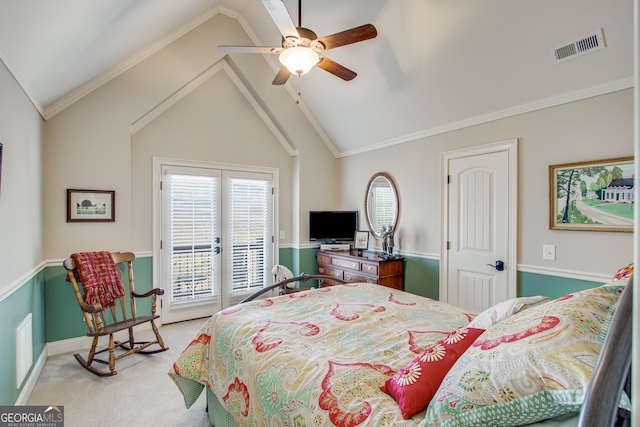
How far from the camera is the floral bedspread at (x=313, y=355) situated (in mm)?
1168

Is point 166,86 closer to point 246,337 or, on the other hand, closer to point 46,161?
point 46,161

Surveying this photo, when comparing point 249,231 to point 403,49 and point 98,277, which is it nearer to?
point 98,277

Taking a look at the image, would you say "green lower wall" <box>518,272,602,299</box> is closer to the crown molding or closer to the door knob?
the door knob

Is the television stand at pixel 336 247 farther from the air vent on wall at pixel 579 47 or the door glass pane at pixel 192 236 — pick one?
the air vent on wall at pixel 579 47

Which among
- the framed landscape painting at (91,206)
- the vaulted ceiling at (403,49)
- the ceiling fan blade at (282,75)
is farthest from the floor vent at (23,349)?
the ceiling fan blade at (282,75)

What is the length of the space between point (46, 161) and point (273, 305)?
2.97m

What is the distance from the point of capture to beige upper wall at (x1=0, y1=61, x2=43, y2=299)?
2084 millimetres

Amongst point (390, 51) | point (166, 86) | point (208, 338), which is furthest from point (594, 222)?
point (166, 86)

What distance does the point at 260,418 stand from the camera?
4.47 feet

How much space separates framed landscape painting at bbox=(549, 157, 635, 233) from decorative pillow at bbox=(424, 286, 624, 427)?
199 cm

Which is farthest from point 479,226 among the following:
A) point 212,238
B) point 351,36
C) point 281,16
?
point 212,238
